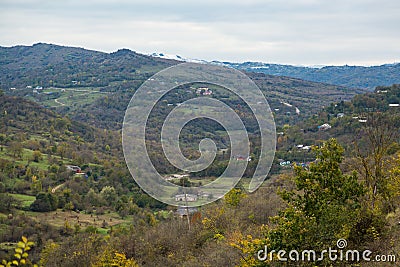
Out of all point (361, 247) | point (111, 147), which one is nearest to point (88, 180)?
point (111, 147)

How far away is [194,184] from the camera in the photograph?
1489 inches

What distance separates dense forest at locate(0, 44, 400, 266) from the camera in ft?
32.6

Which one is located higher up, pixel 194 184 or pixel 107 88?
pixel 107 88

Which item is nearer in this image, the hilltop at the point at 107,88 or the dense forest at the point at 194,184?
the dense forest at the point at 194,184

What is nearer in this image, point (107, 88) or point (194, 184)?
point (194, 184)

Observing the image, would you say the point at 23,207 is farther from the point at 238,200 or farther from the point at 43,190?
the point at 238,200

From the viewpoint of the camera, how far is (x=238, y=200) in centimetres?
2700

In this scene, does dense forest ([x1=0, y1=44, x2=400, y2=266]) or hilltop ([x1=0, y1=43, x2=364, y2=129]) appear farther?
hilltop ([x1=0, y1=43, x2=364, y2=129])

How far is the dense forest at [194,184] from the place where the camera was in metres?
9.93

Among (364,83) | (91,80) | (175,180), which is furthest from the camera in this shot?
(364,83)

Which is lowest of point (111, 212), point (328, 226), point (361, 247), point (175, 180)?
point (111, 212)

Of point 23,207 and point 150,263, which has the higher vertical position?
point 150,263

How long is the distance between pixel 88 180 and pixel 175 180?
1979cm

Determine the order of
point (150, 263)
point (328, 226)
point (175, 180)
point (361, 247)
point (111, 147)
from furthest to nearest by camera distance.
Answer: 1. point (111, 147)
2. point (175, 180)
3. point (150, 263)
4. point (361, 247)
5. point (328, 226)
